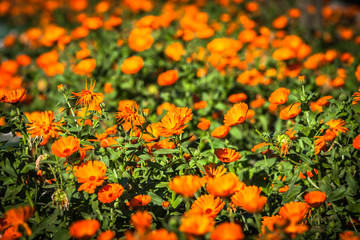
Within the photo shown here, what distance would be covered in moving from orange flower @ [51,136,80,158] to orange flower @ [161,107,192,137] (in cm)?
44

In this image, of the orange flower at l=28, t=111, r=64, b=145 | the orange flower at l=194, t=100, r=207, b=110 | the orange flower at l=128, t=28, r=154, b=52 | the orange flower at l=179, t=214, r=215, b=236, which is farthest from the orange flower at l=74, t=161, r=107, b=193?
the orange flower at l=128, t=28, r=154, b=52

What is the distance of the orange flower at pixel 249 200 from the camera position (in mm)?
1382

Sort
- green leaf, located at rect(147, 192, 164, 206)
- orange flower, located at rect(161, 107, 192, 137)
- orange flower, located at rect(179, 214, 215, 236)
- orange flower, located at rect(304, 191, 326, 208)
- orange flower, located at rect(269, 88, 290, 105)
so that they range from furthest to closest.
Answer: orange flower, located at rect(269, 88, 290, 105)
green leaf, located at rect(147, 192, 164, 206)
orange flower, located at rect(161, 107, 192, 137)
orange flower, located at rect(304, 191, 326, 208)
orange flower, located at rect(179, 214, 215, 236)

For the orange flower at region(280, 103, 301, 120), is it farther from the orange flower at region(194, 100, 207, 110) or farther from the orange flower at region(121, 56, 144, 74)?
the orange flower at region(121, 56, 144, 74)

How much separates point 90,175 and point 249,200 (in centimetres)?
80

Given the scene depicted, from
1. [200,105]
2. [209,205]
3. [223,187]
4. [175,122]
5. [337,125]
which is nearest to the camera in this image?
[223,187]

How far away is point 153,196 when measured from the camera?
1.77m

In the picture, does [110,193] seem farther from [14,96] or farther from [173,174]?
[14,96]

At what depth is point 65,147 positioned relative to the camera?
160 centimetres

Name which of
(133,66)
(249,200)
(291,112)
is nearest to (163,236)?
(249,200)

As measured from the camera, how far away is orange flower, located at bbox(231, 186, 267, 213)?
4.53 ft

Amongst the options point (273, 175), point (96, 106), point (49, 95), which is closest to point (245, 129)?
point (273, 175)

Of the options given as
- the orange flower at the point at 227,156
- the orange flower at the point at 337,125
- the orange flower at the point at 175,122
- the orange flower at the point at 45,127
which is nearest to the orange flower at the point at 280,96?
the orange flower at the point at 337,125

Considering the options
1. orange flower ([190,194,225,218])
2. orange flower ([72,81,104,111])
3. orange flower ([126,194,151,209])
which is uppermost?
orange flower ([72,81,104,111])
